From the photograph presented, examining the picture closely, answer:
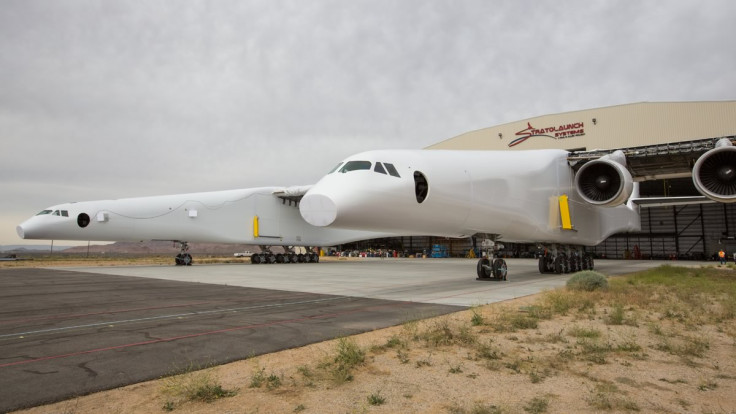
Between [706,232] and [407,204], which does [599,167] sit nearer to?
[407,204]

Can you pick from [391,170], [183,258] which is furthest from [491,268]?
[183,258]

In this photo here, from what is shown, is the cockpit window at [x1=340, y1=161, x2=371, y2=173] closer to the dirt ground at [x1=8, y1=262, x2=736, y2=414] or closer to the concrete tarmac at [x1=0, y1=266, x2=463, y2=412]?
the concrete tarmac at [x1=0, y1=266, x2=463, y2=412]

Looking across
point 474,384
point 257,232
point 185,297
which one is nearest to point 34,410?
point 474,384

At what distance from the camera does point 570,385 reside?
3.71m

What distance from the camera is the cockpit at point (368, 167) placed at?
968 cm

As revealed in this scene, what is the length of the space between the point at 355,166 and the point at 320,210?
1476mm

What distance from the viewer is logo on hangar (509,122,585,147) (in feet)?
114

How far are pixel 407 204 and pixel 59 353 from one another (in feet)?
22.6

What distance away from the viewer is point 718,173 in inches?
501

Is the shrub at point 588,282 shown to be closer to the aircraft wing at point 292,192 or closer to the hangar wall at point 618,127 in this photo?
the aircraft wing at point 292,192

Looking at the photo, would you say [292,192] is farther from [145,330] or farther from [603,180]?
[145,330]

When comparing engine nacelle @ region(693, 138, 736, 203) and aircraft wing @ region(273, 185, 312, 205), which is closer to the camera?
engine nacelle @ region(693, 138, 736, 203)

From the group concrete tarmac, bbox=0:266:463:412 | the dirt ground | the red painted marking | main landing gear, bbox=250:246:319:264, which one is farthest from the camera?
main landing gear, bbox=250:246:319:264

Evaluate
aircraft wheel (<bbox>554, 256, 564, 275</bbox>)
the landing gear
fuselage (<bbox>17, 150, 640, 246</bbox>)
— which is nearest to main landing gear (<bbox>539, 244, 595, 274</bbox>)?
aircraft wheel (<bbox>554, 256, 564, 275</bbox>)
